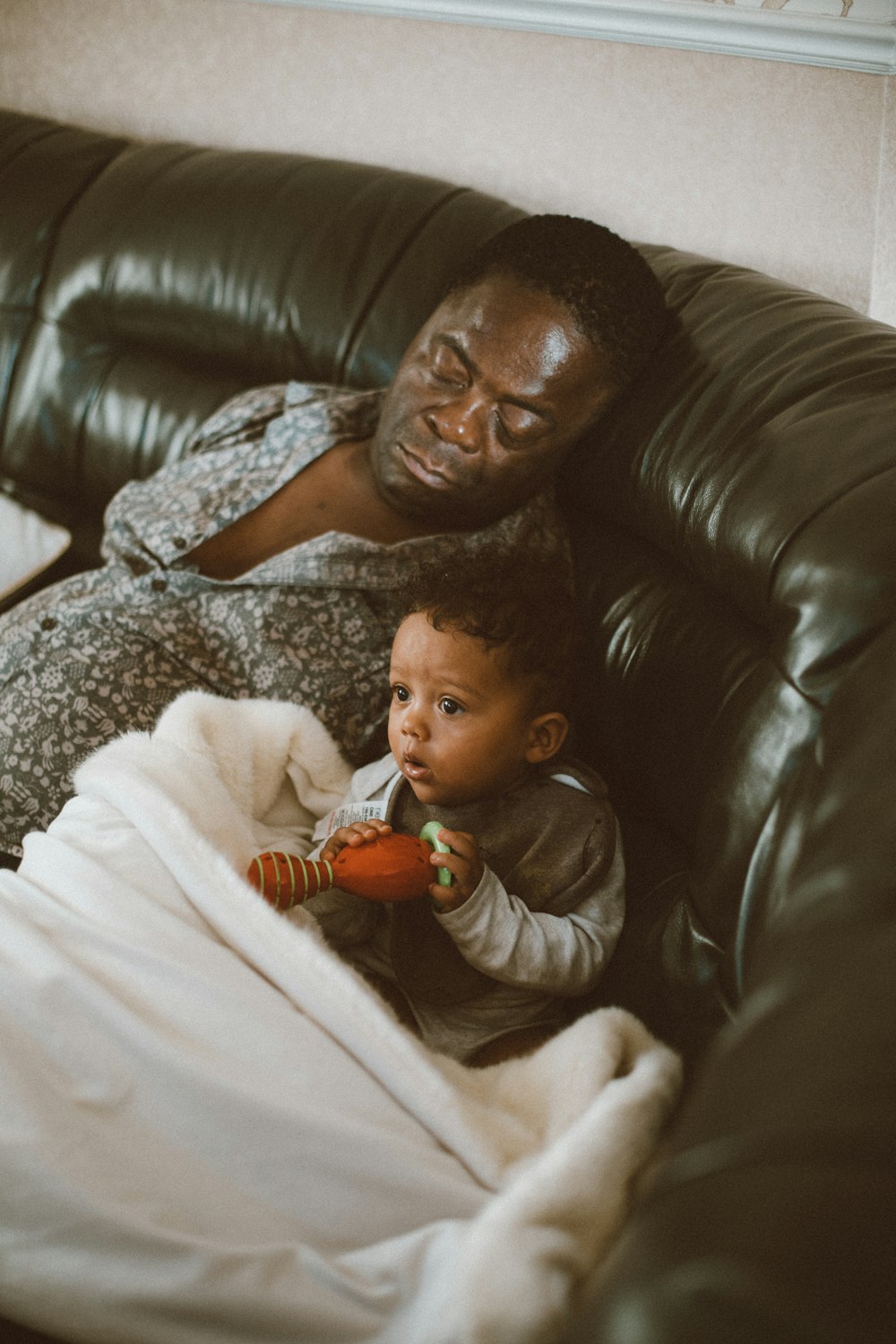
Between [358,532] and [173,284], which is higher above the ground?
[173,284]

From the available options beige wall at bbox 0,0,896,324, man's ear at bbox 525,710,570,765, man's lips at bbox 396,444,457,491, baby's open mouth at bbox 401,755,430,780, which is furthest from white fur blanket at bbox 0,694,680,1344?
beige wall at bbox 0,0,896,324

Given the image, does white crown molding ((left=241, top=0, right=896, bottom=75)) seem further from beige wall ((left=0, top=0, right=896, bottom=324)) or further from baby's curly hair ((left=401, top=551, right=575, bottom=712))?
baby's curly hair ((left=401, top=551, right=575, bottom=712))

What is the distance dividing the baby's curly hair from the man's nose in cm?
21

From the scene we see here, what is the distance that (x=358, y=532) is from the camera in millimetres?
1386

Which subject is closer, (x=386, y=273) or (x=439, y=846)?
(x=439, y=846)

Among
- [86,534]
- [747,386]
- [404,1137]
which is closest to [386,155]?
[86,534]

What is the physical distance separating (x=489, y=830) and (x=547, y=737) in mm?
119

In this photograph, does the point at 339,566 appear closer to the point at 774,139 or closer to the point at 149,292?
the point at 149,292

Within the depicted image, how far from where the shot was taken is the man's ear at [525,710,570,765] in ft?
3.38

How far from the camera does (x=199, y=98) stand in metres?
2.00

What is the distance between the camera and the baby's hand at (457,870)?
895mm

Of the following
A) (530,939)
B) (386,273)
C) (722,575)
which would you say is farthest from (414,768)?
(386,273)

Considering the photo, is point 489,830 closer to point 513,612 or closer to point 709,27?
point 513,612

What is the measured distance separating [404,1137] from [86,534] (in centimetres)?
147
